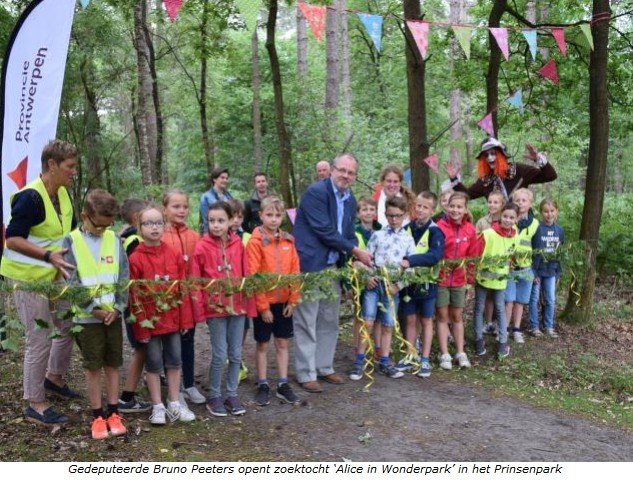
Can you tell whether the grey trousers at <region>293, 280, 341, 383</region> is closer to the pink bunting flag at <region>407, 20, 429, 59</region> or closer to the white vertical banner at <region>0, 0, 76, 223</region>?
the white vertical banner at <region>0, 0, 76, 223</region>

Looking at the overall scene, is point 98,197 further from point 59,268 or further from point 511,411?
point 511,411

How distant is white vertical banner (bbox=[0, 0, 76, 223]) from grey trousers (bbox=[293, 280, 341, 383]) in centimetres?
282

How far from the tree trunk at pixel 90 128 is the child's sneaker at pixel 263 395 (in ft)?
38.4

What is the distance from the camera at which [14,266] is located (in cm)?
452

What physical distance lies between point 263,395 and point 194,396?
0.61m

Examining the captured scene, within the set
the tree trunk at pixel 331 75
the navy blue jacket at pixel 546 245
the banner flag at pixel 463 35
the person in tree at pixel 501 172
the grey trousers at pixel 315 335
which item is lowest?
the grey trousers at pixel 315 335

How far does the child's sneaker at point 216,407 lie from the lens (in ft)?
16.1

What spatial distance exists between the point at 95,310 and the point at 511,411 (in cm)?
369

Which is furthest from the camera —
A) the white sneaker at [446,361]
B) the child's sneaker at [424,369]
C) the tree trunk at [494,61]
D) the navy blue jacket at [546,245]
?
the tree trunk at [494,61]

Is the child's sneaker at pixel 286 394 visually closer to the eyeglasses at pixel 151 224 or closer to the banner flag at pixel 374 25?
the eyeglasses at pixel 151 224

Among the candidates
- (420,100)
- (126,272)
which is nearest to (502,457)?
(126,272)

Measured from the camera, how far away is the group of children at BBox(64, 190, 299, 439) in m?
4.34

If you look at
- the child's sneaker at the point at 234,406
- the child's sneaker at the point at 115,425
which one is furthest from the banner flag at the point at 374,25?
the child's sneaker at the point at 115,425

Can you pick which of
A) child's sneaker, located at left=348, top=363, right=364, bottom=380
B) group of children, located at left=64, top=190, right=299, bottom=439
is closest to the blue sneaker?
group of children, located at left=64, top=190, right=299, bottom=439
